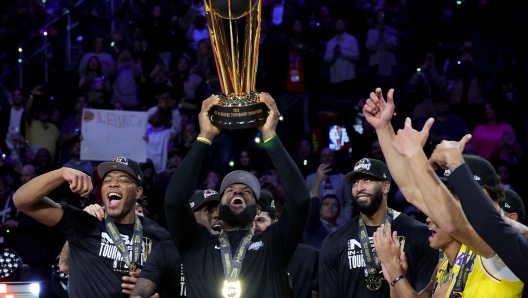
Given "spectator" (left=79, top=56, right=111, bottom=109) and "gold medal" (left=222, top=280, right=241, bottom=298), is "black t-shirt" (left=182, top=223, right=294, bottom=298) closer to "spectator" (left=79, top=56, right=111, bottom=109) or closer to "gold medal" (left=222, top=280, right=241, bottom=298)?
"gold medal" (left=222, top=280, right=241, bottom=298)

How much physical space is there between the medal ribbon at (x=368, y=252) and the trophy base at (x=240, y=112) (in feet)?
5.42

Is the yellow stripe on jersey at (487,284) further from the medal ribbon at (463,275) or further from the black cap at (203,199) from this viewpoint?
the black cap at (203,199)

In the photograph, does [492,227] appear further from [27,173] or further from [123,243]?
[27,173]

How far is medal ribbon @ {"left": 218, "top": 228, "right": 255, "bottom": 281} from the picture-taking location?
4.98 m

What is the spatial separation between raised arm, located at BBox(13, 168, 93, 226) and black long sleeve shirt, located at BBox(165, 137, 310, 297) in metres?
0.52

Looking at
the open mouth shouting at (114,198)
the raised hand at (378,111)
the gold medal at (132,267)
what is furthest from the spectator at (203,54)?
the raised hand at (378,111)

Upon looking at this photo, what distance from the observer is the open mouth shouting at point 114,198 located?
5707mm

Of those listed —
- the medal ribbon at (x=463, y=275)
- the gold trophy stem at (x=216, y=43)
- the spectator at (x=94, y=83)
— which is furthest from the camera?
the spectator at (x=94, y=83)

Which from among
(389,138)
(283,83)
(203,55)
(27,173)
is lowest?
(389,138)

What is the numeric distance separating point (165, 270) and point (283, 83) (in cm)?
741

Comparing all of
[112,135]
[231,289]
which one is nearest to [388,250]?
[231,289]

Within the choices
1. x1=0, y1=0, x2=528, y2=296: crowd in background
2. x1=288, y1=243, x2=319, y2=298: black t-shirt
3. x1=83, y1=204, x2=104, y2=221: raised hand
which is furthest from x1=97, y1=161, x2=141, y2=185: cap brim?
x1=0, y1=0, x2=528, y2=296: crowd in background

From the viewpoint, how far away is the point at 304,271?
6.46 meters

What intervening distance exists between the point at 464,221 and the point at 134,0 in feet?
41.4
